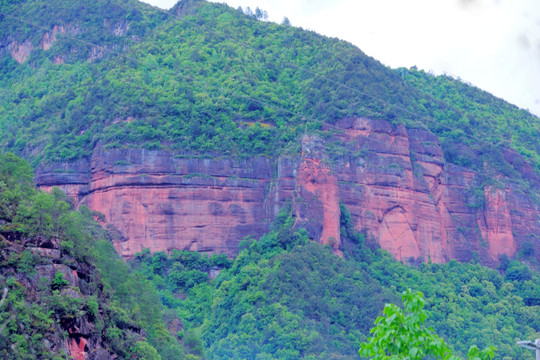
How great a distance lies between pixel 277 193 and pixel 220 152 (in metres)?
6.08

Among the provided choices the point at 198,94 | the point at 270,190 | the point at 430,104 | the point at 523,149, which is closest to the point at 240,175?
the point at 270,190

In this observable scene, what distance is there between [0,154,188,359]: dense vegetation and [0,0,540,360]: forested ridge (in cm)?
11

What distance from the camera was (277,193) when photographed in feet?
275

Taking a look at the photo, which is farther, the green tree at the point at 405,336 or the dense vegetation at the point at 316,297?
the dense vegetation at the point at 316,297

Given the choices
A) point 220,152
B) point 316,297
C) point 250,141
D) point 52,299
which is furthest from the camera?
point 250,141

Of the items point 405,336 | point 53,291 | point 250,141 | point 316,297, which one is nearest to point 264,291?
point 316,297

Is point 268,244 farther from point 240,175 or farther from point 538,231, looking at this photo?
point 538,231

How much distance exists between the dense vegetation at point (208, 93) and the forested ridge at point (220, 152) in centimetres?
21

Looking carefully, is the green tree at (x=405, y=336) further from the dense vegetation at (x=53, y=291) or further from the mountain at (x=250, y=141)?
the mountain at (x=250, y=141)

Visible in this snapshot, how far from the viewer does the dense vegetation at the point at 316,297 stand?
232 ft

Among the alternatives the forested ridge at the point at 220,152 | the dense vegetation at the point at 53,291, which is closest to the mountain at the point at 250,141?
the forested ridge at the point at 220,152

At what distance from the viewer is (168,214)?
3223 inches

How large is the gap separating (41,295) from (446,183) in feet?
191

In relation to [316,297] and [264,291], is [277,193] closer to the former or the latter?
[264,291]
